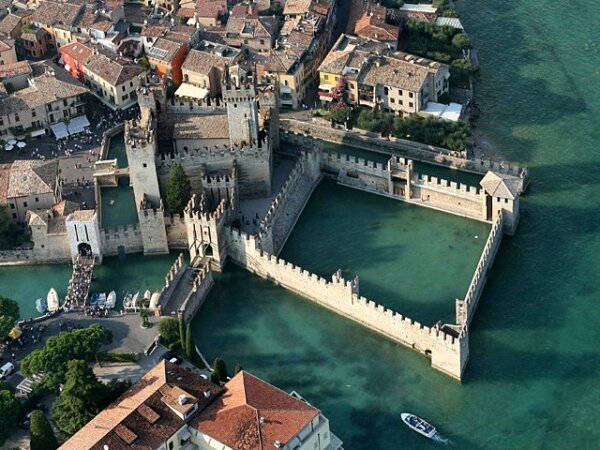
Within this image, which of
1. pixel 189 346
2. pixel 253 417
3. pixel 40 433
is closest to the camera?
pixel 253 417

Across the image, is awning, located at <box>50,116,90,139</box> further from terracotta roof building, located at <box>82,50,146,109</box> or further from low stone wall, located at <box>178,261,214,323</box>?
low stone wall, located at <box>178,261,214,323</box>

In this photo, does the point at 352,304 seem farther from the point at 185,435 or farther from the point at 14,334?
the point at 14,334

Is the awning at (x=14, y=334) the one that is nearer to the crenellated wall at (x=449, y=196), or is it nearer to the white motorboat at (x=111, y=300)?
the white motorboat at (x=111, y=300)

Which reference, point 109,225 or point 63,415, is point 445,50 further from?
point 63,415

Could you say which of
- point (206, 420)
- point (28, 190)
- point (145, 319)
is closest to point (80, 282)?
point (145, 319)

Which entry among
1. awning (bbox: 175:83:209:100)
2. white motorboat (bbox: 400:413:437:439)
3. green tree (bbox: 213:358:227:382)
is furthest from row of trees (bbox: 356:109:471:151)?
green tree (bbox: 213:358:227:382)

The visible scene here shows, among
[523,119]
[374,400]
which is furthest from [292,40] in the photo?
[374,400]
